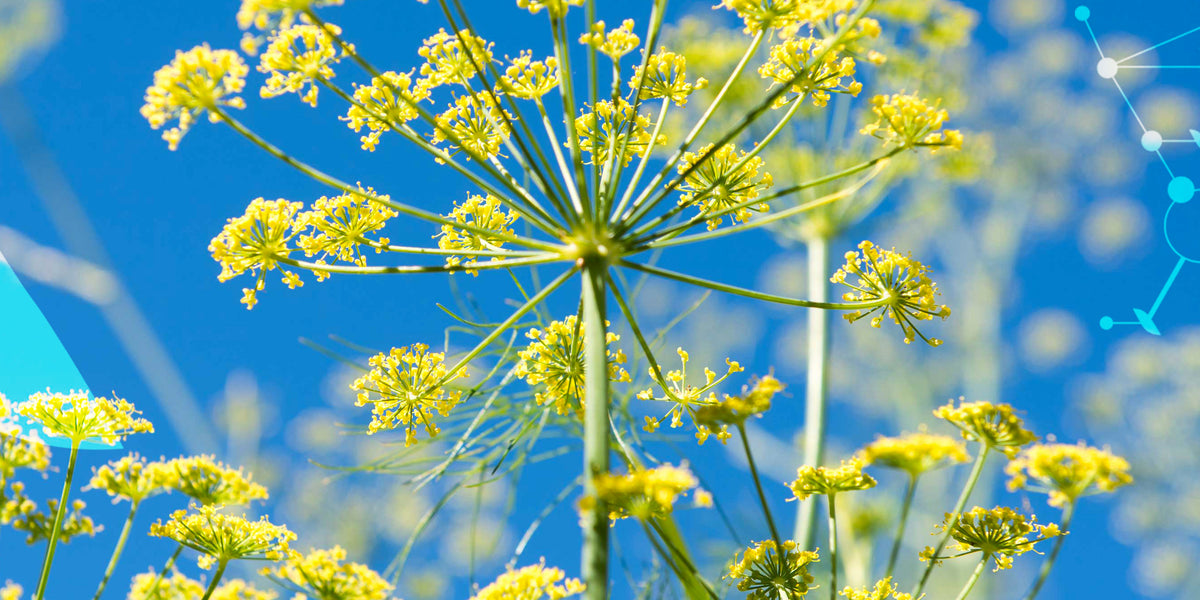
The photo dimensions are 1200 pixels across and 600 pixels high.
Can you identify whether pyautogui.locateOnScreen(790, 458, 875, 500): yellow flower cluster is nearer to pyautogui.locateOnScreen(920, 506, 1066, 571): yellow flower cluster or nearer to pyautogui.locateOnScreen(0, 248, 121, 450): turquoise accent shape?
pyautogui.locateOnScreen(920, 506, 1066, 571): yellow flower cluster

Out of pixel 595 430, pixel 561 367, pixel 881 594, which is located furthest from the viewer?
pixel 561 367

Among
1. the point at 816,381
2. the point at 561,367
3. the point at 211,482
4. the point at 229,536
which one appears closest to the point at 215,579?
the point at 229,536

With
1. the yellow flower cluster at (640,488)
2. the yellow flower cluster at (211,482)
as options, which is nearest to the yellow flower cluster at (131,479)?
the yellow flower cluster at (211,482)

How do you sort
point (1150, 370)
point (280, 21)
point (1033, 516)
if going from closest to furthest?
point (280, 21), point (1033, 516), point (1150, 370)

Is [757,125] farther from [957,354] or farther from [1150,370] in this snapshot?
[1150,370]

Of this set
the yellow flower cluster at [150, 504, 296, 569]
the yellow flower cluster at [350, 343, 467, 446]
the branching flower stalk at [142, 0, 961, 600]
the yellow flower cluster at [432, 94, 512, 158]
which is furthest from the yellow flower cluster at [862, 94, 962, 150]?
the yellow flower cluster at [150, 504, 296, 569]

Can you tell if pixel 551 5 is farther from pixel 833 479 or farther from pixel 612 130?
pixel 833 479

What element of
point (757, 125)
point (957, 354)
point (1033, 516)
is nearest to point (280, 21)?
point (1033, 516)
